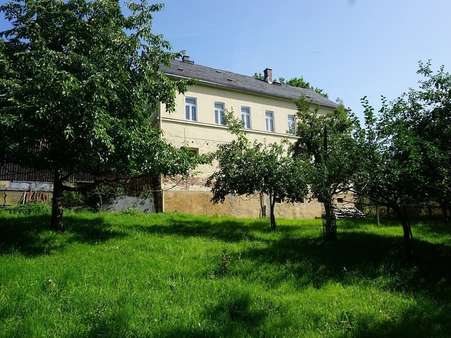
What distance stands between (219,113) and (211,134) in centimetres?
190

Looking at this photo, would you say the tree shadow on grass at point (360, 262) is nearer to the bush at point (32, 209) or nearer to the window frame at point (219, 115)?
the bush at point (32, 209)

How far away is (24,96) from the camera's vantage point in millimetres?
11023

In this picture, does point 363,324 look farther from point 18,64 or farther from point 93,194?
point 93,194

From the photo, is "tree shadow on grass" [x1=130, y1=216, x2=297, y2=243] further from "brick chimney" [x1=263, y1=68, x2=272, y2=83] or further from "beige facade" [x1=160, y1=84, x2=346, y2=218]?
"brick chimney" [x1=263, y1=68, x2=272, y2=83]

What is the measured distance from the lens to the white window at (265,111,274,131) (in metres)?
31.9

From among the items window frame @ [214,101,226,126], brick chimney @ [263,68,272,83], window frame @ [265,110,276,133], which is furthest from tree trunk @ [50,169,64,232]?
brick chimney @ [263,68,272,83]

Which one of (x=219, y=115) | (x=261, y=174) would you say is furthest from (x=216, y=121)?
(x=261, y=174)

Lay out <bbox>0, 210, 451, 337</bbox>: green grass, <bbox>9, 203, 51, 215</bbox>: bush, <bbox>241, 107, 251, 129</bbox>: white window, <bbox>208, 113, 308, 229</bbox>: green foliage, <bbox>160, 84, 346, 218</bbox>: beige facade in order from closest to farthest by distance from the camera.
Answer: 1. <bbox>0, 210, 451, 337</bbox>: green grass
2. <bbox>9, 203, 51, 215</bbox>: bush
3. <bbox>208, 113, 308, 229</bbox>: green foliage
4. <bbox>160, 84, 346, 218</bbox>: beige facade
5. <bbox>241, 107, 251, 129</bbox>: white window

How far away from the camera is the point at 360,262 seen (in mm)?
11977

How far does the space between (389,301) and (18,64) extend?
11.4m

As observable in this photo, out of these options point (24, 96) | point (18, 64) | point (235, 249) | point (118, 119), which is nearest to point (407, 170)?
point (235, 249)

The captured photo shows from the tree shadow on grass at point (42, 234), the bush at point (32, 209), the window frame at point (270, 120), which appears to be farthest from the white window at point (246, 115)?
the tree shadow on grass at point (42, 234)

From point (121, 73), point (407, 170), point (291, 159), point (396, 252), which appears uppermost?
point (121, 73)

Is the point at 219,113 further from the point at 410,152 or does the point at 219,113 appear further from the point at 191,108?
the point at 410,152
